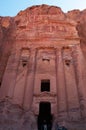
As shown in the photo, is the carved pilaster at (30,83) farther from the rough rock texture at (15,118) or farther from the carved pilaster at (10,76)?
the carved pilaster at (10,76)

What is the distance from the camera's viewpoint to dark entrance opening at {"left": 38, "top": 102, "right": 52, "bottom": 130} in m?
17.7

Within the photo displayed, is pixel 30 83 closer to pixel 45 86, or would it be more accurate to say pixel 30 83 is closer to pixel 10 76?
pixel 45 86

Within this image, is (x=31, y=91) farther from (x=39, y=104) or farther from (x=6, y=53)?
(x=6, y=53)

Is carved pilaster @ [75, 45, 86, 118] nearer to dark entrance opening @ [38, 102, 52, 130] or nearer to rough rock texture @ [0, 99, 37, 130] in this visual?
dark entrance opening @ [38, 102, 52, 130]

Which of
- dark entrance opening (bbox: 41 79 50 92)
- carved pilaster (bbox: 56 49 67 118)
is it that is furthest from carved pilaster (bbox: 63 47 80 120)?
dark entrance opening (bbox: 41 79 50 92)

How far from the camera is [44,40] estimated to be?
24469 millimetres

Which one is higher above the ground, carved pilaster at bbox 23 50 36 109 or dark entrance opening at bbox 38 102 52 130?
carved pilaster at bbox 23 50 36 109

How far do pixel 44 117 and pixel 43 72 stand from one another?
13.1ft

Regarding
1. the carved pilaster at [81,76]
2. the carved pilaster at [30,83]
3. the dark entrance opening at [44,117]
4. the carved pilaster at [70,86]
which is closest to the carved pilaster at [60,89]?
the carved pilaster at [70,86]

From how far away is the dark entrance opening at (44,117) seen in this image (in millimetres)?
17700

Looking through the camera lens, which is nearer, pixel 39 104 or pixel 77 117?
pixel 77 117

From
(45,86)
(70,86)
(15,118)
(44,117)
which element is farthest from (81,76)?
(15,118)

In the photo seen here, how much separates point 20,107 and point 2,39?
36.2 feet

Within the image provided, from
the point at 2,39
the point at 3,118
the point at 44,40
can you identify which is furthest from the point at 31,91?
the point at 2,39
